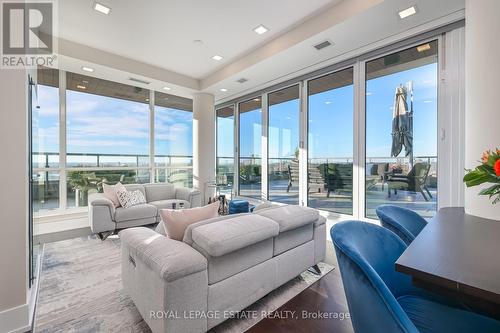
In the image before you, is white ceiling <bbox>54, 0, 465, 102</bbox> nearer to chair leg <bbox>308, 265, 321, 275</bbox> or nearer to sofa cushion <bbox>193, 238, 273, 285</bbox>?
sofa cushion <bbox>193, 238, 273, 285</bbox>

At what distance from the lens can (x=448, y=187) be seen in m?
2.79

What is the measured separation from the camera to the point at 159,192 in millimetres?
4945

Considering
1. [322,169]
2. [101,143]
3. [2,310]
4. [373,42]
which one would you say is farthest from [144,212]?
[373,42]

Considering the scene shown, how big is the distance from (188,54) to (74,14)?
1.67 metres

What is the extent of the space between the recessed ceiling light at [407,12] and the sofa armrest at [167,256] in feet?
10.8

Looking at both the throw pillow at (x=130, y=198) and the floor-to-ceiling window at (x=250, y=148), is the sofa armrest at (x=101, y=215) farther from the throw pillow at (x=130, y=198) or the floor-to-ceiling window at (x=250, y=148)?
the floor-to-ceiling window at (x=250, y=148)

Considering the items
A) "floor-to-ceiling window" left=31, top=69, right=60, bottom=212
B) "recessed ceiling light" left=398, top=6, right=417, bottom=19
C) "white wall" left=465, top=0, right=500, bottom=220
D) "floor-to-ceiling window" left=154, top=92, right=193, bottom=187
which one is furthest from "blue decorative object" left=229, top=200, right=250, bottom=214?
"recessed ceiling light" left=398, top=6, right=417, bottom=19

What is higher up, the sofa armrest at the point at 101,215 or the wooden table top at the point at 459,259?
the wooden table top at the point at 459,259

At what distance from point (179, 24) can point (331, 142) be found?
3060 millimetres

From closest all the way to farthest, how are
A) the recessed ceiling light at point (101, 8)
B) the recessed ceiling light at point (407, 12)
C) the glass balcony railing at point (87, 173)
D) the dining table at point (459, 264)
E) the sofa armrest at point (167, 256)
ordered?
the dining table at point (459, 264), the sofa armrest at point (167, 256), the recessed ceiling light at point (407, 12), the recessed ceiling light at point (101, 8), the glass balcony railing at point (87, 173)

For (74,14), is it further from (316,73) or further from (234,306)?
(234,306)

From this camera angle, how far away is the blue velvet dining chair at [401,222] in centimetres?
149

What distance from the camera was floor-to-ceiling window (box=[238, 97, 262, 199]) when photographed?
5.57 meters

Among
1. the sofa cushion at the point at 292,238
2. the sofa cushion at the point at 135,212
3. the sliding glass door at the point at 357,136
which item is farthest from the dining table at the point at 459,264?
the sofa cushion at the point at 135,212
